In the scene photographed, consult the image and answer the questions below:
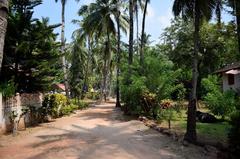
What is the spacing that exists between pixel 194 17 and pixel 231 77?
1698 cm

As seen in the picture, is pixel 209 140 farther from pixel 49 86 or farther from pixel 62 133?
pixel 49 86

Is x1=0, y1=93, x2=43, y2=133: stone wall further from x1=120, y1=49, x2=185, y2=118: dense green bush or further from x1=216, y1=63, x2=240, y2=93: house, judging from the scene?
x1=216, y1=63, x2=240, y2=93: house

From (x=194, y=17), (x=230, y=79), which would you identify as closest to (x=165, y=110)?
(x=194, y=17)

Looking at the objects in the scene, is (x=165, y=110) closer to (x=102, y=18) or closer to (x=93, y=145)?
(x=93, y=145)

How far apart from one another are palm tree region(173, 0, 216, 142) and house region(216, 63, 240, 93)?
43.4ft

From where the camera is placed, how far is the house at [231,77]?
85.8 ft

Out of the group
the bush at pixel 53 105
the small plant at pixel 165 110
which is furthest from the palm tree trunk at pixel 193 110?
the bush at pixel 53 105

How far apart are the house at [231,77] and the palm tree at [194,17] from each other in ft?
43.4

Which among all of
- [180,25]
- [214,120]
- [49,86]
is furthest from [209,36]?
[49,86]

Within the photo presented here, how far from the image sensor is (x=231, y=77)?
28422 mm

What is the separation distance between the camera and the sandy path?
32.7 ft

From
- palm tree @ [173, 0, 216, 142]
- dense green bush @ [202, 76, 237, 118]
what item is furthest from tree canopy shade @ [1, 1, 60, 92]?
dense green bush @ [202, 76, 237, 118]

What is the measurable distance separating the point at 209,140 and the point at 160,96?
6277mm

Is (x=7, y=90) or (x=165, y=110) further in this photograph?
(x=165, y=110)
